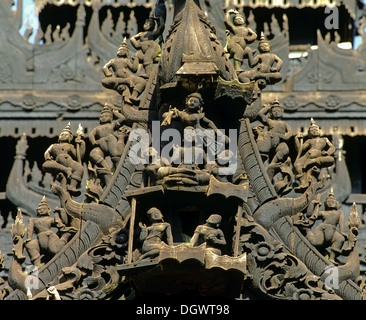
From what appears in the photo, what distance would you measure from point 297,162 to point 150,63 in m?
3.49

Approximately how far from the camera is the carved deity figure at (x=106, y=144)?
32.8 m

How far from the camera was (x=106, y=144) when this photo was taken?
33062mm

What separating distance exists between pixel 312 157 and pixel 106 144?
3.59 m

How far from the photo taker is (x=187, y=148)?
102 feet

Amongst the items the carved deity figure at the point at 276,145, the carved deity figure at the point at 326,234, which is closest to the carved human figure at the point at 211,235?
the carved deity figure at the point at 326,234

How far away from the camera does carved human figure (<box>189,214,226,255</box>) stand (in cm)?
3033

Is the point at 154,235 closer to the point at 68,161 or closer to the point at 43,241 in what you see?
the point at 43,241

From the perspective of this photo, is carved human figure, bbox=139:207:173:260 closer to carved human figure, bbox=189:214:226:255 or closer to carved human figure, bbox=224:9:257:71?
carved human figure, bbox=189:214:226:255

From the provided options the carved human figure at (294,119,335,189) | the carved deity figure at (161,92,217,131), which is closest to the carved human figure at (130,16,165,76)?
the carved deity figure at (161,92,217,131)

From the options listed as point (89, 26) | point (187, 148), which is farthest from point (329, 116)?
point (187, 148)

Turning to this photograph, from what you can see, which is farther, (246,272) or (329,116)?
(329,116)

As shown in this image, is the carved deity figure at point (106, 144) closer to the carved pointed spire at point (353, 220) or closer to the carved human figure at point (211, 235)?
the carved human figure at point (211, 235)

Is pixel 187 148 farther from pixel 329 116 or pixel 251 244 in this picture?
pixel 329 116

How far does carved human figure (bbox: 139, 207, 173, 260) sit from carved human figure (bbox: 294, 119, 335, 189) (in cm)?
287
